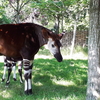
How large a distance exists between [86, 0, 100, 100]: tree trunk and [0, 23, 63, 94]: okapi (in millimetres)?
1042

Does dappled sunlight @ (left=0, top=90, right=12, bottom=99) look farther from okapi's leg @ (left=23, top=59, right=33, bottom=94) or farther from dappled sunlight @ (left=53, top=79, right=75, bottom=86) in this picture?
dappled sunlight @ (left=53, top=79, right=75, bottom=86)

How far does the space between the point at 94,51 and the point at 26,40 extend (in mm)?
1569

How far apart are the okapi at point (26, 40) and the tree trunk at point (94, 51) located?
3.42 feet

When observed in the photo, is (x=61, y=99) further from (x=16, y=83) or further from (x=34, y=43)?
(x=16, y=83)

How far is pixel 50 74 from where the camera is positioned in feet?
19.0

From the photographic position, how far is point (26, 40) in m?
4.08

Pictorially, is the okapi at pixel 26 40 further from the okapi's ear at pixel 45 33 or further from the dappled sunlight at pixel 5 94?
the dappled sunlight at pixel 5 94

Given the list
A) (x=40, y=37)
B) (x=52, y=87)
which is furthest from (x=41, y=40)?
(x=52, y=87)

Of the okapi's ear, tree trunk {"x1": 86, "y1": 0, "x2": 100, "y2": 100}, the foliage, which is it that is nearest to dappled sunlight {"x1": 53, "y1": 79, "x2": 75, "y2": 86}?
the okapi's ear

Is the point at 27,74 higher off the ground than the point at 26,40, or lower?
lower

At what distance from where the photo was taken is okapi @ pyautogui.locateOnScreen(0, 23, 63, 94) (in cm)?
409

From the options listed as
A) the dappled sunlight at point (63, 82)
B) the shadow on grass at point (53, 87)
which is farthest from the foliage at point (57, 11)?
the dappled sunlight at point (63, 82)

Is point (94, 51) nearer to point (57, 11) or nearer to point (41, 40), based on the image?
point (41, 40)

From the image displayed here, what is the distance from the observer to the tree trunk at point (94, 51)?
3078 mm
